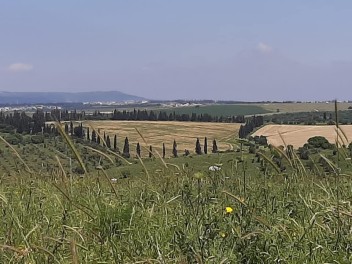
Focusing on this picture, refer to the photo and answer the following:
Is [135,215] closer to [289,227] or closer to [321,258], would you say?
[289,227]

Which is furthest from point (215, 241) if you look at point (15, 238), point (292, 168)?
point (292, 168)

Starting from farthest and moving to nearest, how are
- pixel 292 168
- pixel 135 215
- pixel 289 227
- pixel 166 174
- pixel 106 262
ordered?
pixel 166 174 < pixel 292 168 < pixel 135 215 < pixel 289 227 < pixel 106 262

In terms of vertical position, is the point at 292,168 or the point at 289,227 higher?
the point at 292,168

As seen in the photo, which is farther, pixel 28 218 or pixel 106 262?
pixel 28 218

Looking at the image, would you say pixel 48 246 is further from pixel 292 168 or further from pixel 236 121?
pixel 236 121

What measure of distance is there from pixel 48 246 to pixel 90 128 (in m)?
1.41

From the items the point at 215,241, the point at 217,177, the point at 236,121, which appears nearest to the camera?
the point at 215,241

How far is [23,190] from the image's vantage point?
226 inches

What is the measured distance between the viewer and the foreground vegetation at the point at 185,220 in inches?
145

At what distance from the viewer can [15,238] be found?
13.5ft

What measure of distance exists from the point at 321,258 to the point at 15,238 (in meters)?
2.33

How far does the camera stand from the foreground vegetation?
3680mm

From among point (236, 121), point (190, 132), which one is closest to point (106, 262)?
point (190, 132)

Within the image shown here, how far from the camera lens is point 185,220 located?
4426mm
